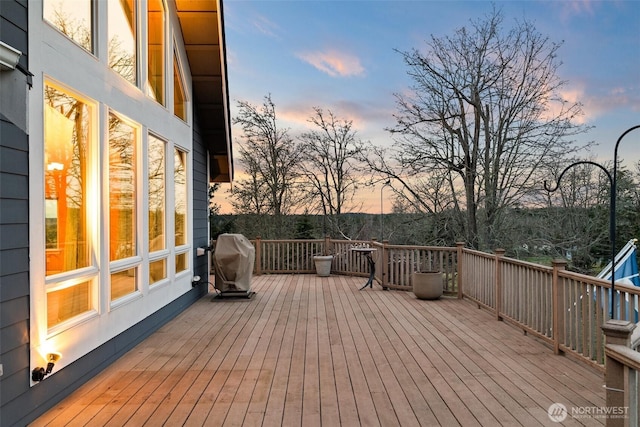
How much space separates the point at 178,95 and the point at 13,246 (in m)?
4.24

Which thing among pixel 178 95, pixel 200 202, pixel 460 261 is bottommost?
pixel 460 261

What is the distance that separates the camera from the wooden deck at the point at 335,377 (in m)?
2.71

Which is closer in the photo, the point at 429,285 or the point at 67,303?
the point at 67,303

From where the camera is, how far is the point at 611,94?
1020cm

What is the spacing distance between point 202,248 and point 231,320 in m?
2.10

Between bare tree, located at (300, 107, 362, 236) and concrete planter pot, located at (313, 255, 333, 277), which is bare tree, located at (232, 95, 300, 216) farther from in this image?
concrete planter pot, located at (313, 255, 333, 277)

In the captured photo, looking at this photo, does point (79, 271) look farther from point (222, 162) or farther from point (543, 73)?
point (543, 73)

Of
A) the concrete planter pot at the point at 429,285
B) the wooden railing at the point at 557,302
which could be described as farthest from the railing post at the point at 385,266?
the wooden railing at the point at 557,302

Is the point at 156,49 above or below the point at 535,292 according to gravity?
above

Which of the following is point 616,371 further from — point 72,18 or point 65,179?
point 72,18

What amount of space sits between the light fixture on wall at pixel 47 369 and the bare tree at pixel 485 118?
8766 millimetres

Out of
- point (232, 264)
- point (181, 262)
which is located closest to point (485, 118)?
point (232, 264)

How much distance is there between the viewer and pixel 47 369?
9.12 feet

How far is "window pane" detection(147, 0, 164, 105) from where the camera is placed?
511 centimetres
